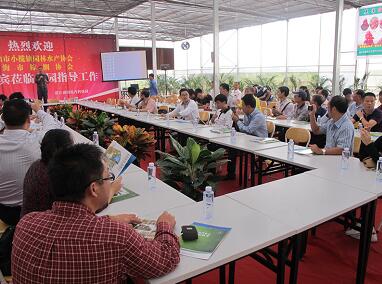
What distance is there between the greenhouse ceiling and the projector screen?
5.50 feet

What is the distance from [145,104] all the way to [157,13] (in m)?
7.08

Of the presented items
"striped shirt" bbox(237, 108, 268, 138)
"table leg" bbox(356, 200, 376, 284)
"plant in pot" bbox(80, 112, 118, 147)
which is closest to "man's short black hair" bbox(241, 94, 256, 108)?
"striped shirt" bbox(237, 108, 268, 138)

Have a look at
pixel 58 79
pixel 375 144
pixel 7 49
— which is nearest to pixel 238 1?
pixel 58 79

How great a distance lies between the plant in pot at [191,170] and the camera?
103 inches

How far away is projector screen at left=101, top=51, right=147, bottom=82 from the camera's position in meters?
10.5

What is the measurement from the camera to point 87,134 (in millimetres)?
4492

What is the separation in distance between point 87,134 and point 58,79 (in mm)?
8499

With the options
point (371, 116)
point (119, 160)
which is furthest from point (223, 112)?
point (119, 160)

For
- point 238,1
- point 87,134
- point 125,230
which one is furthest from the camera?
point 238,1

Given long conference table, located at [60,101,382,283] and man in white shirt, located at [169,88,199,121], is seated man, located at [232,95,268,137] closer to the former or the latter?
long conference table, located at [60,101,382,283]

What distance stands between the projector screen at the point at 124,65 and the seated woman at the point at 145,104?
121 inches

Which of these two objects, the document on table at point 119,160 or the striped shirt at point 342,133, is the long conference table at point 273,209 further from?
the striped shirt at point 342,133

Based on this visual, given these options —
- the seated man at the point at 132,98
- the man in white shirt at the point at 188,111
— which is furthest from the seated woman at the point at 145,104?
the man in white shirt at the point at 188,111

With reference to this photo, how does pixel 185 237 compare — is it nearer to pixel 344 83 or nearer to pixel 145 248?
pixel 145 248
